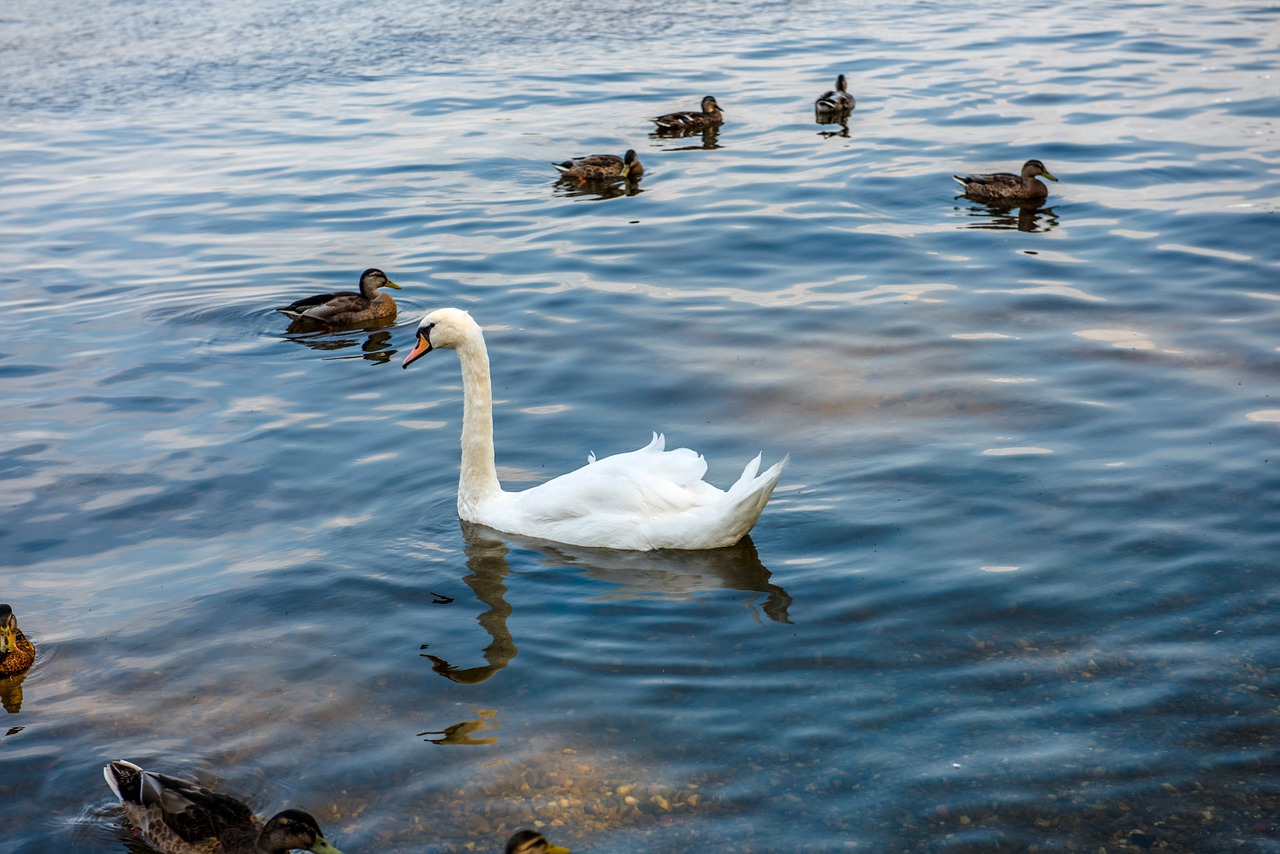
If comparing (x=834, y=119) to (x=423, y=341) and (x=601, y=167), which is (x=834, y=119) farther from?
(x=423, y=341)

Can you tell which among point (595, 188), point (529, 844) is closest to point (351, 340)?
point (595, 188)

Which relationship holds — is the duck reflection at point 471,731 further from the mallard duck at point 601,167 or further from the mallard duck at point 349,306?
the mallard duck at point 601,167

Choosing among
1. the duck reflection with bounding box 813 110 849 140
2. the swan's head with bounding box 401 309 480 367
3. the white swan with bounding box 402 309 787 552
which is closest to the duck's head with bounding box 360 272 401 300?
the swan's head with bounding box 401 309 480 367

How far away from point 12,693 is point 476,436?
10.9 feet

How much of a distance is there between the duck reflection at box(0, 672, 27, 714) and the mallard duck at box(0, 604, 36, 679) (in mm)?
34

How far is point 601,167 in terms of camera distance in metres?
17.8

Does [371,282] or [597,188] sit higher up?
[597,188]

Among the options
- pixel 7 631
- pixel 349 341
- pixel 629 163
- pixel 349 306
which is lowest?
pixel 7 631

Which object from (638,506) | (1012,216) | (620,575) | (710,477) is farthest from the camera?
(1012,216)

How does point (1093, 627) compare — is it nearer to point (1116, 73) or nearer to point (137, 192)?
point (137, 192)

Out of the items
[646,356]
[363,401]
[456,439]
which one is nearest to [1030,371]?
[646,356]

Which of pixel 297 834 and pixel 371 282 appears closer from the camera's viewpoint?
pixel 297 834

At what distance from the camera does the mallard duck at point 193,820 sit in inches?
226

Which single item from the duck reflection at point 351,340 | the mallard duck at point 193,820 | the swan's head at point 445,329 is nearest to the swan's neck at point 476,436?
the swan's head at point 445,329
